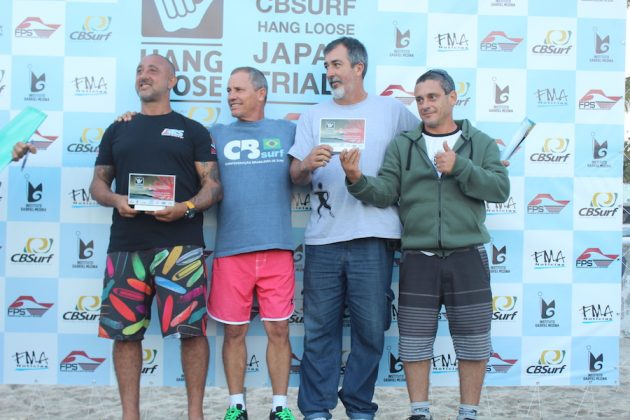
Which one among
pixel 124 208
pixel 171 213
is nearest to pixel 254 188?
pixel 171 213

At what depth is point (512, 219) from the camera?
4.43 m

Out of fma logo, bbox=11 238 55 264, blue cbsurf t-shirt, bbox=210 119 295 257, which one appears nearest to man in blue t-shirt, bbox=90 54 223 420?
blue cbsurf t-shirt, bbox=210 119 295 257

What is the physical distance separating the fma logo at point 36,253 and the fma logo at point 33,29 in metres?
1.33

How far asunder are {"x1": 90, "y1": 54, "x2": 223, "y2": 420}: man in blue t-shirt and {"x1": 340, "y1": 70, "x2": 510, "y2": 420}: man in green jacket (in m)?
0.98

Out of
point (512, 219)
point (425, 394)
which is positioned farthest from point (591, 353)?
point (425, 394)

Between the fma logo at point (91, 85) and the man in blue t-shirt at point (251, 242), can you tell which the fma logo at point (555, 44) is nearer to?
the man in blue t-shirt at point (251, 242)

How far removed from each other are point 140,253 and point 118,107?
1105 mm

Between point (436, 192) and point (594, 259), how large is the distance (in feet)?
4.81

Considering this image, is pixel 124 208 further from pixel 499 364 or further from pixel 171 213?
pixel 499 364

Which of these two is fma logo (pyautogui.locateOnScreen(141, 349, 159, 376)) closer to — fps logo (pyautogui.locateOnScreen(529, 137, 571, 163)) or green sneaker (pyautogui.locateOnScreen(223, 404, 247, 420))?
green sneaker (pyautogui.locateOnScreen(223, 404, 247, 420))

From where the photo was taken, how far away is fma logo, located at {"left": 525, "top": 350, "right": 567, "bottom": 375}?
4496 mm

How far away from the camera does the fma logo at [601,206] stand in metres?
4.43

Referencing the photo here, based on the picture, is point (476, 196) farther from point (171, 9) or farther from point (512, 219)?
point (171, 9)

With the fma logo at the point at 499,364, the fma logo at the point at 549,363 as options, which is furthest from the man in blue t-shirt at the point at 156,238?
the fma logo at the point at 549,363
